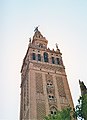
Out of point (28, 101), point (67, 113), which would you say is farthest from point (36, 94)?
point (67, 113)

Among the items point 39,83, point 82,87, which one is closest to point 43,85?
point 39,83

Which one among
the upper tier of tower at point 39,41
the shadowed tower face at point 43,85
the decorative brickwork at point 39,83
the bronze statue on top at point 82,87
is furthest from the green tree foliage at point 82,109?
the upper tier of tower at point 39,41

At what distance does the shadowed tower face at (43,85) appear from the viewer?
34531 millimetres

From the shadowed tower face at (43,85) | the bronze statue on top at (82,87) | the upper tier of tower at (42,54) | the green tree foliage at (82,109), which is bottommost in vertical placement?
the green tree foliage at (82,109)

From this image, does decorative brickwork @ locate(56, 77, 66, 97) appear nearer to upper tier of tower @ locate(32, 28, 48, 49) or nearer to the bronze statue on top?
the bronze statue on top

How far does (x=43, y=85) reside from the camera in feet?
124

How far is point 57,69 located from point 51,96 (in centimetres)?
691

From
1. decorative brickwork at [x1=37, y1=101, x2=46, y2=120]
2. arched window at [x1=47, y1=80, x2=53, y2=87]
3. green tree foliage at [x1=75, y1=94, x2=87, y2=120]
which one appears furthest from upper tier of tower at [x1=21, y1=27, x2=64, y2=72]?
green tree foliage at [x1=75, y1=94, x2=87, y2=120]

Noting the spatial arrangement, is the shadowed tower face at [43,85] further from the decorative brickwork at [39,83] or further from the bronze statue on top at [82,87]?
the bronze statue on top at [82,87]

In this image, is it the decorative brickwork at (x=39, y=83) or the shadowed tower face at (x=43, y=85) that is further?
the decorative brickwork at (x=39, y=83)

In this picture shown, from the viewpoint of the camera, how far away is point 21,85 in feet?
149

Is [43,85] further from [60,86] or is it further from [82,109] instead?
[82,109]

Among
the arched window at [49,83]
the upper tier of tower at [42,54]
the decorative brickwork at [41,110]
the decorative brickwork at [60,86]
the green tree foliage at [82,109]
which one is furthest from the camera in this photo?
the upper tier of tower at [42,54]

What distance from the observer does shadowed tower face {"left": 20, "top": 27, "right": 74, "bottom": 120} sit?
34531mm
